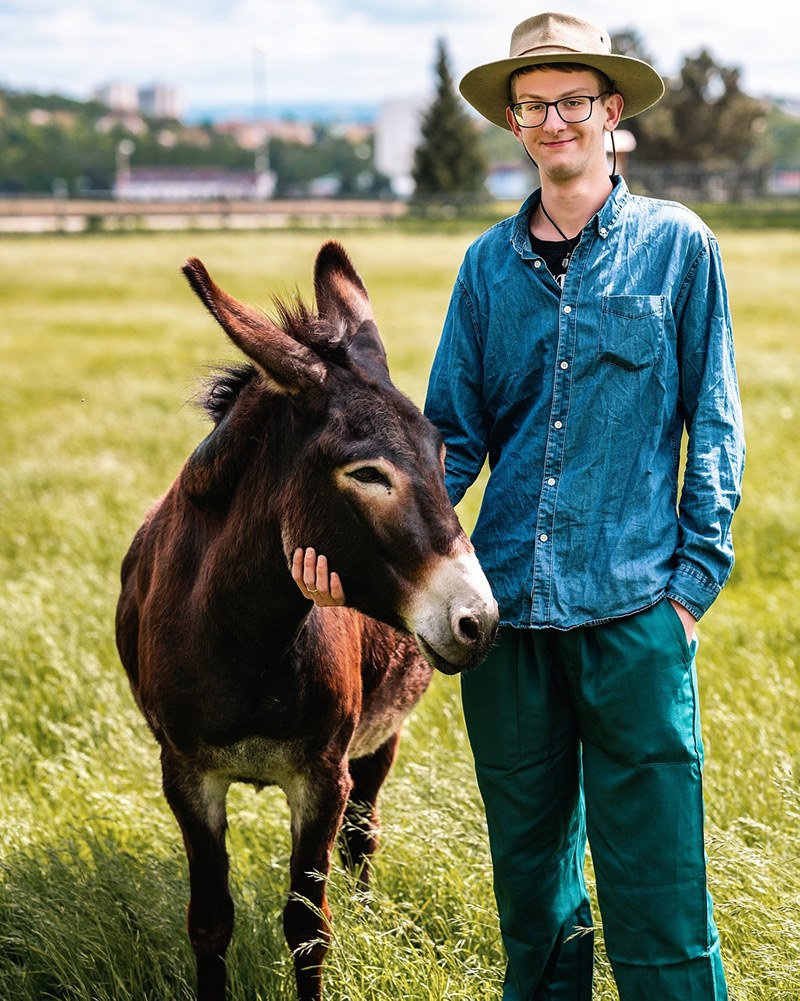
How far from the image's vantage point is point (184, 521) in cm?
316

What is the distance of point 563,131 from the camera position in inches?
107

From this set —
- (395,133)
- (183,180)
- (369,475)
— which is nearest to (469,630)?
(369,475)

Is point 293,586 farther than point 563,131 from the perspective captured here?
Yes

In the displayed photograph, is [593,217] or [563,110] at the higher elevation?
[563,110]

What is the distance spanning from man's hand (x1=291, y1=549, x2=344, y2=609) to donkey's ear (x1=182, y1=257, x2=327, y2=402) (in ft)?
1.20

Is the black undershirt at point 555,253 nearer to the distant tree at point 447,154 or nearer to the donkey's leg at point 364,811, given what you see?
the donkey's leg at point 364,811

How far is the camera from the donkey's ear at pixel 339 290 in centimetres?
293

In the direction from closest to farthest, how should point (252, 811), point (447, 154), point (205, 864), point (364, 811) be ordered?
1. point (205, 864)
2. point (364, 811)
3. point (252, 811)
4. point (447, 154)

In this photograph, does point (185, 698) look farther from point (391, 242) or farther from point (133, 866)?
point (391, 242)

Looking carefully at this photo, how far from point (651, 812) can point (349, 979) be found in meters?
1.06

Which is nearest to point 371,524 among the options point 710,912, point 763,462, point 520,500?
point 520,500

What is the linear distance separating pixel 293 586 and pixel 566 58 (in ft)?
4.70

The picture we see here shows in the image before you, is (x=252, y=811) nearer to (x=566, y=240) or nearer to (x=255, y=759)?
(x=255, y=759)

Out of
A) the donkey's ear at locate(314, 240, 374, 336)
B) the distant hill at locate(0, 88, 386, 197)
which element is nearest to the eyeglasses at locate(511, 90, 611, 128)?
the donkey's ear at locate(314, 240, 374, 336)
